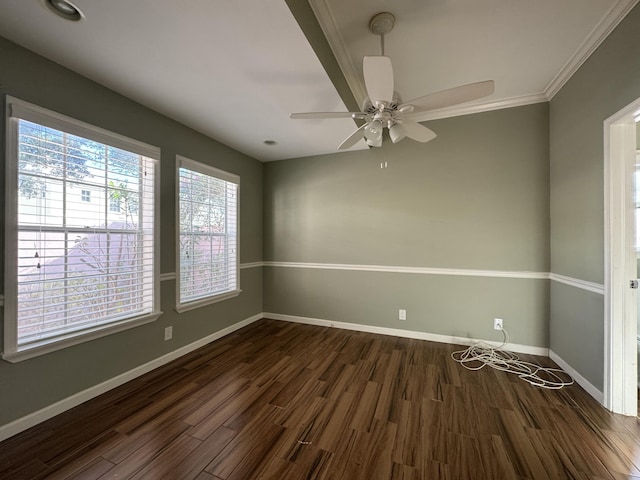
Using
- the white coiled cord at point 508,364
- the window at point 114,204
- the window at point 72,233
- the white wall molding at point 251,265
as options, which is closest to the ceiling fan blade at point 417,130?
the white coiled cord at point 508,364

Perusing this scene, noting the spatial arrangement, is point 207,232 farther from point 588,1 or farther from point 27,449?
point 588,1

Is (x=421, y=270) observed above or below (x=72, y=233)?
below

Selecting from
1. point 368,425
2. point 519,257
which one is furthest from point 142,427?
point 519,257

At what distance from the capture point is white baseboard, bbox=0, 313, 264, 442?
1.61 meters

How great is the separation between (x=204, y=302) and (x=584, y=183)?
153 inches

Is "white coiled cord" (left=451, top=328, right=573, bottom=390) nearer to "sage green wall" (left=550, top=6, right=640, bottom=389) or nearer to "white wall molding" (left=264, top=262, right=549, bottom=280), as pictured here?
"sage green wall" (left=550, top=6, right=640, bottom=389)

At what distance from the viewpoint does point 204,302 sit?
2982mm

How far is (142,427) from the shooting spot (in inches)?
66.9

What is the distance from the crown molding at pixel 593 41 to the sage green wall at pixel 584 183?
4 cm

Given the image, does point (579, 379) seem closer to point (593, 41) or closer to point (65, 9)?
point (593, 41)

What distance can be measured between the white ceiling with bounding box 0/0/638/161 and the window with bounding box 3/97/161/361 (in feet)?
1.72

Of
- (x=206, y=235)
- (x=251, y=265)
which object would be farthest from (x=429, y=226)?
(x=206, y=235)

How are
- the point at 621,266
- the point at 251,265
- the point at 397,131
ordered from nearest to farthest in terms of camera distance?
the point at 621,266 < the point at 397,131 < the point at 251,265

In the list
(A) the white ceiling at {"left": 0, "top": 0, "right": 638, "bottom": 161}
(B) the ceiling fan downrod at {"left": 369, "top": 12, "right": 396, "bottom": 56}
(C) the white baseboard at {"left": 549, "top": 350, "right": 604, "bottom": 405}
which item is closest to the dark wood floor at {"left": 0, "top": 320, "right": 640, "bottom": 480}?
(C) the white baseboard at {"left": 549, "top": 350, "right": 604, "bottom": 405}
